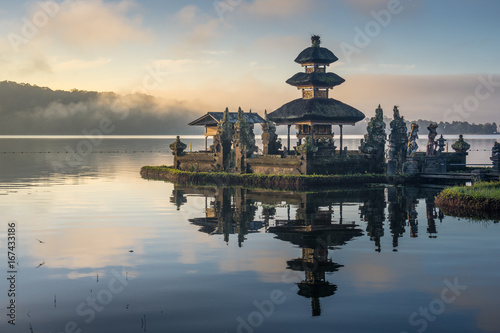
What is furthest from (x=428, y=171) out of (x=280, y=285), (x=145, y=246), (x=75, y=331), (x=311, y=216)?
(x=75, y=331)

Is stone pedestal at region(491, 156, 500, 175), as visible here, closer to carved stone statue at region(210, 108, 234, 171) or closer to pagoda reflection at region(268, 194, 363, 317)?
pagoda reflection at region(268, 194, 363, 317)

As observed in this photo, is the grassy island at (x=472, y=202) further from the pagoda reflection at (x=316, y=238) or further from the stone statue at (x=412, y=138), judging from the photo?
the stone statue at (x=412, y=138)

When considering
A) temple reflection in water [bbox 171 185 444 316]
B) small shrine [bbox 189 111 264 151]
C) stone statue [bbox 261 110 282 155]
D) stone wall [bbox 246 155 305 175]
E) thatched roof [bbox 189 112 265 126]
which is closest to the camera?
temple reflection in water [bbox 171 185 444 316]

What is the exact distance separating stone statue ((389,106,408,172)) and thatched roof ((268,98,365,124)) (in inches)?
232

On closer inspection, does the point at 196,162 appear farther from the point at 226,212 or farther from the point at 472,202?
the point at 472,202

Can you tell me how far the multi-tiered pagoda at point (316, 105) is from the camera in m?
61.3

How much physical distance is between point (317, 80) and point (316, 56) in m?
2.83

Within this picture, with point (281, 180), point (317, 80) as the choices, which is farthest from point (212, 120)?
point (281, 180)

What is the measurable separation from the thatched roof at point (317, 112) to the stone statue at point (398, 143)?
589cm

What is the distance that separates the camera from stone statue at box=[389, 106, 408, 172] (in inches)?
2116

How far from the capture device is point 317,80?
209 feet

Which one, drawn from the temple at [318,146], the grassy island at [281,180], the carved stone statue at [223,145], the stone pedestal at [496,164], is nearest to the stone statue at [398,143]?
the temple at [318,146]

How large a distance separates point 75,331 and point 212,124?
57.2 meters

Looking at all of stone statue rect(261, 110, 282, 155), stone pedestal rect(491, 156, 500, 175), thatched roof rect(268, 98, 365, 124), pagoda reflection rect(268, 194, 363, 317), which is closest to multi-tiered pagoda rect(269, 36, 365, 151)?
thatched roof rect(268, 98, 365, 124)
